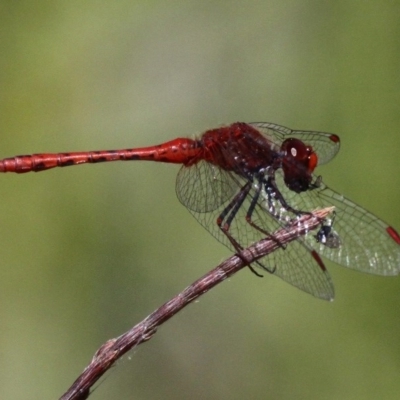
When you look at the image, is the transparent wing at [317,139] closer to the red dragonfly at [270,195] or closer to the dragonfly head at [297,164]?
the red dragonfly at [270,195]

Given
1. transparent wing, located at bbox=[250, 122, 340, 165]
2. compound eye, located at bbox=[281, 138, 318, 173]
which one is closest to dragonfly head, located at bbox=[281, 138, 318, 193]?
compound eye, located at bbox=[281, 138, 318, 173]

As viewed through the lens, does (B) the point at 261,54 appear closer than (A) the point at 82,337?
No

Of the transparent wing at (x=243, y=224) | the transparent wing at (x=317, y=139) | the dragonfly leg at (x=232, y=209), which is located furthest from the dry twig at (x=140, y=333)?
the transparent wing at (x=317, y=139)

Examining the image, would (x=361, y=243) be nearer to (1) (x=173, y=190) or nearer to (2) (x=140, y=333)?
(2) (x=140, y=333)

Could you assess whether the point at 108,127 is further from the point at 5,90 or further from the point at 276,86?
the point at 276,86

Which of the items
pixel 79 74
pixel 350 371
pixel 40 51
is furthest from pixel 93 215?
pixel 350 371

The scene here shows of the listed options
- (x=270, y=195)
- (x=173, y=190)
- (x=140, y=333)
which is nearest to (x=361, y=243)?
(x=270, y=195)
